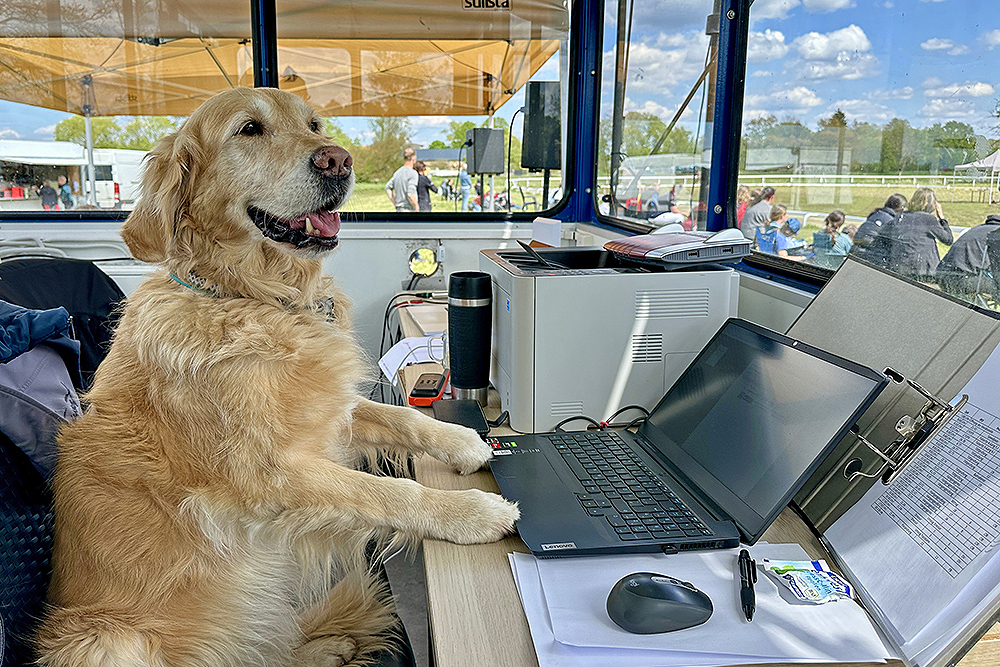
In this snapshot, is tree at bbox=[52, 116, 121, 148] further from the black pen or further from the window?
the black pen

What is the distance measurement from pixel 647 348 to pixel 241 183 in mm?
861

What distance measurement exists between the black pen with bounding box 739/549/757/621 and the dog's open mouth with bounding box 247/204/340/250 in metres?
0.98

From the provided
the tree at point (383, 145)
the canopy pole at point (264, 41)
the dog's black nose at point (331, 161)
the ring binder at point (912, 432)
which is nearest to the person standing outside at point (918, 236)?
the ring binder at point (912, 432)

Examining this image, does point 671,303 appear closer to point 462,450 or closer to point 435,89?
point 462,450

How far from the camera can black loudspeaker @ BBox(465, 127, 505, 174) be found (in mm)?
3539

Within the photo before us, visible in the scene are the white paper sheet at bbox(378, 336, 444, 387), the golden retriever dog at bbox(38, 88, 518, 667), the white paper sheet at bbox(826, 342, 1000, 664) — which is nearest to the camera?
the white paper sheet at bbox(826, 342, 1000, 664)

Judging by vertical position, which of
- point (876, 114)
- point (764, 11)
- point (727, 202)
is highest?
point (764, 11)

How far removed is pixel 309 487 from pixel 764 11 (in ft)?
5.07

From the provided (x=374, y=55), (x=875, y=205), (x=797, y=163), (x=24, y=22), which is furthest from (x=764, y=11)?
(x=24, y=22)

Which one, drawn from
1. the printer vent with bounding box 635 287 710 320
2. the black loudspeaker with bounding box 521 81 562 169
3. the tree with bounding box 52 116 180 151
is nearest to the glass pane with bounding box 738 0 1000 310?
the printer vent with bounding box 635 287 710 320

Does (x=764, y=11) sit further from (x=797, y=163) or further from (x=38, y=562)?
(x=38, y=562)

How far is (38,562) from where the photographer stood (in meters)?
1.09

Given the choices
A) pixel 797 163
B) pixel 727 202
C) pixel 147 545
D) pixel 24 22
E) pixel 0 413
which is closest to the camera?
pixel 0 413

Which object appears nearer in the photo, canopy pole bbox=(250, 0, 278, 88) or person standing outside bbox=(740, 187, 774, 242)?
person standing outside bbox=(740, 187, 774, 242)
